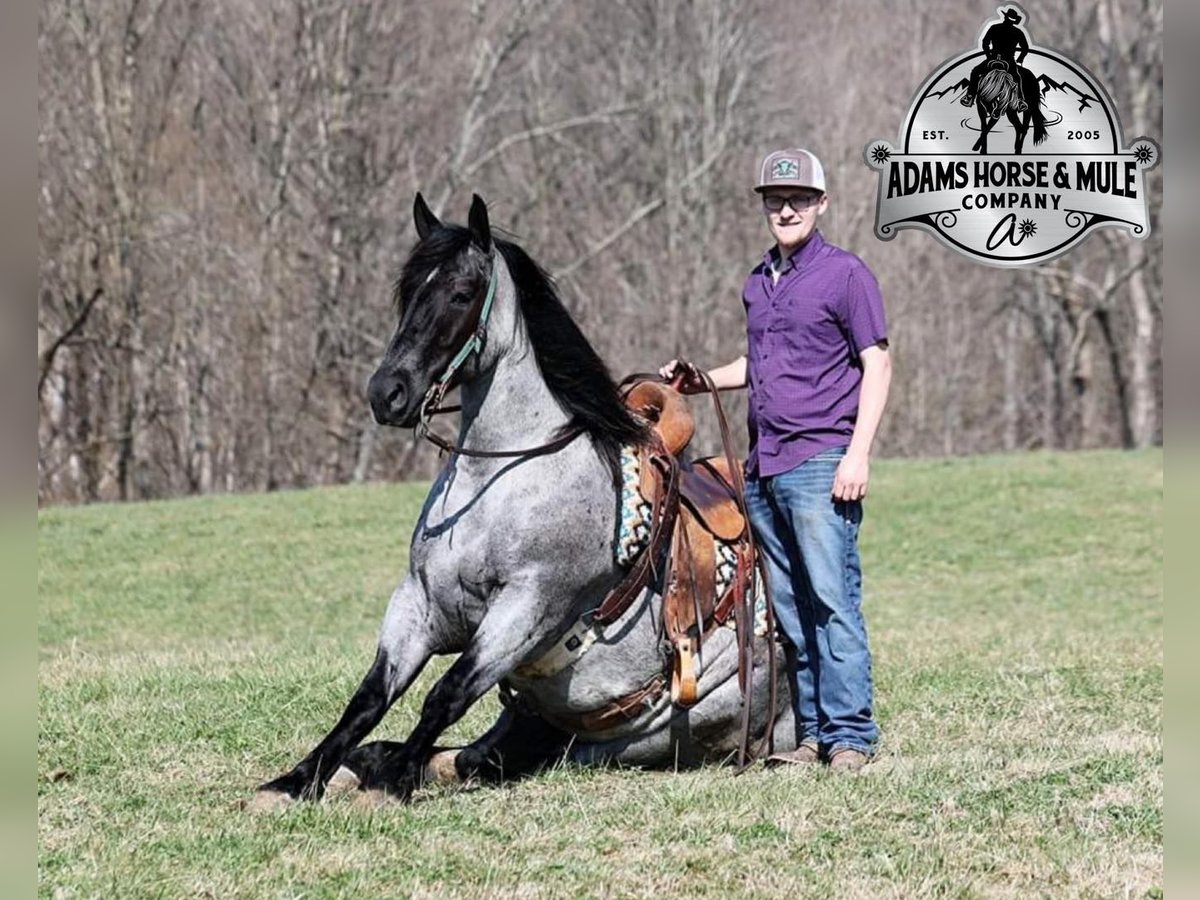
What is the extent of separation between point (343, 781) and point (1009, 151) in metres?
8.01

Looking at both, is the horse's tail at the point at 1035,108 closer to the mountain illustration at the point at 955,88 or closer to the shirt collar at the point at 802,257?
the mountain illustration at the point at 955,88

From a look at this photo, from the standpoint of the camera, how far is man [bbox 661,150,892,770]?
5.89 meters

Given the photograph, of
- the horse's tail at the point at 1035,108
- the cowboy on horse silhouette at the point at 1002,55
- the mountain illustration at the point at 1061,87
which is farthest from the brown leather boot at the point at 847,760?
the mountain illustration at the point at 1061,87

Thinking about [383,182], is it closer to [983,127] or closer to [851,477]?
[983,127]

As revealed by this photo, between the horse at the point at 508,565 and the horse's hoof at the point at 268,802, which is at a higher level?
the horse at the point at 508,565

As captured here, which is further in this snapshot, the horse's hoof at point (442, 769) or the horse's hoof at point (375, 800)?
the horse's hoof at point (442, 769)

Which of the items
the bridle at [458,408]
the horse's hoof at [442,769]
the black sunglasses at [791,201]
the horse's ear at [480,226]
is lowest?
the horse's hoof at [442,769]

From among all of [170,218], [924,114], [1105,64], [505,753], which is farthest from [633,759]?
[1105,64]

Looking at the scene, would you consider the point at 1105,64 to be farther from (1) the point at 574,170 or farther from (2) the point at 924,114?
(2) the point at 924,114

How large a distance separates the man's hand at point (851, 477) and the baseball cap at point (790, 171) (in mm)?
1072

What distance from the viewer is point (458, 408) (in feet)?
18.4

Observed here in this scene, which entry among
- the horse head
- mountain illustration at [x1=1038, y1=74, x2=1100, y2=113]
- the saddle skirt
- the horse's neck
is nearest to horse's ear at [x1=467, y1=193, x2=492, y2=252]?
the horse head

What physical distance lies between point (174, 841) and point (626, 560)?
5.98ft

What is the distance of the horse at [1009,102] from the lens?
34.9 feet
